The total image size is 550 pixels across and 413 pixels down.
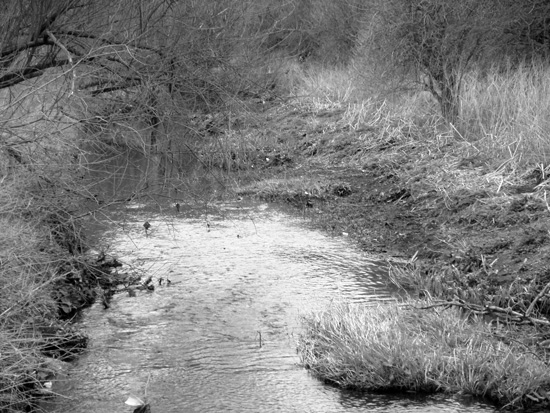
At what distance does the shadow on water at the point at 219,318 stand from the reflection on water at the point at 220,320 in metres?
0.01

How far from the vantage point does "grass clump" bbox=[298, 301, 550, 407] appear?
6074 millimetres

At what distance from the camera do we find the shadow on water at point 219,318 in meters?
6.16

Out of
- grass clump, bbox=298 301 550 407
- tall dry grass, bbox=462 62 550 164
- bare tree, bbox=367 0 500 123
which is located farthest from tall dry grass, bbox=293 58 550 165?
grass clump, bbox=298 301 550 407

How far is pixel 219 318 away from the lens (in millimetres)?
7891

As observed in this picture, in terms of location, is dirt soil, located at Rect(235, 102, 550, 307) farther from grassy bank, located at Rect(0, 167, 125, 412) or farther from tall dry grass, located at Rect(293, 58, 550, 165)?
grassy bank, located at Rect(0, 167, 125, 412)

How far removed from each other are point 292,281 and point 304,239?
1983mm

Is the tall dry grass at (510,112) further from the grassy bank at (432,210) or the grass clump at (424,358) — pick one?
the grass clump at (424,358)

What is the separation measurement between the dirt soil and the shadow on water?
2.46 feet

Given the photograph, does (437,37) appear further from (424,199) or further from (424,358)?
(424,358)

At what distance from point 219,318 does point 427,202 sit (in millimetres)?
4731

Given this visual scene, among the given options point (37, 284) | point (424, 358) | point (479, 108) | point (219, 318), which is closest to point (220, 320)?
point (219, 318)

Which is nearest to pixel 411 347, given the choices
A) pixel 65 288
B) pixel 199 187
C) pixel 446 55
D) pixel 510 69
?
pixel 65 288

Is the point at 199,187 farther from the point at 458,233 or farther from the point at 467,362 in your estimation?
the point at 467,362

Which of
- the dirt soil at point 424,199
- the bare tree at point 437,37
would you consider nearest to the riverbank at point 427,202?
the dirt soil at point 424,199
